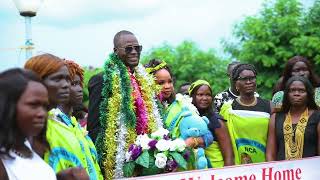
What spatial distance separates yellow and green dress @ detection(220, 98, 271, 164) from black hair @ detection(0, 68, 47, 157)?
3153 mm

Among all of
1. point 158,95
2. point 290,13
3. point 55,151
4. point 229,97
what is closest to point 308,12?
point 290,13

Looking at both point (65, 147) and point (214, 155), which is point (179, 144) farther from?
point (65, 147)

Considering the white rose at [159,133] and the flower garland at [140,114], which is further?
the flower garland at [140,114]

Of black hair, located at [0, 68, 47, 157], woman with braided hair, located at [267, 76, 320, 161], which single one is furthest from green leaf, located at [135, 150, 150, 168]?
black hair, located at [0, 68, 47, 157]

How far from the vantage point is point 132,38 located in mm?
4992

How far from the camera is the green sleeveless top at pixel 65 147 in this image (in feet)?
10.7

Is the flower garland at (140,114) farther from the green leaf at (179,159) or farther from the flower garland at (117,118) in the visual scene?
the green leaf at (179,159)

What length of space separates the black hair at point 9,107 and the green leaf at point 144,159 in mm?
1936

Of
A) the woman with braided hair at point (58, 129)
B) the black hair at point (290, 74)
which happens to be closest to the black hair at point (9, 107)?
the woman with braided hair at point (58, 129)

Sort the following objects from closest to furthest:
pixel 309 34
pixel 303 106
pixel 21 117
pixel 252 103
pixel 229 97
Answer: pixel 21 117 < pixel 303 106 < pixel 252 103 < pixel 229 97 < pixel 309 34

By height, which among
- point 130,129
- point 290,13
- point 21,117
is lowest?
point 130,129

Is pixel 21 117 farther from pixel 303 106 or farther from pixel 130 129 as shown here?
pixel 303 106

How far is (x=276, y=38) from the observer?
767 inches

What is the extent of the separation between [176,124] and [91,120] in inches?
32.1
